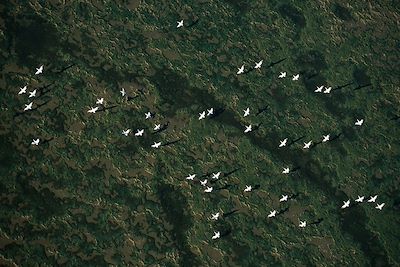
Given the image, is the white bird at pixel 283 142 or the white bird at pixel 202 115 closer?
the white bird at pixel 202 115

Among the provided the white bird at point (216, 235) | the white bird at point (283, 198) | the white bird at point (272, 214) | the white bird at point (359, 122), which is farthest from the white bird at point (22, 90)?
the white bird at point (359, 122)

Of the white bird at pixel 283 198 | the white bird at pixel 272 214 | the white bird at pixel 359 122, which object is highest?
the white bird at pixel 359 122

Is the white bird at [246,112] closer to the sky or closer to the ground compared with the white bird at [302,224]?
closer to the sky

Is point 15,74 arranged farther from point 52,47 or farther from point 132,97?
point 132,97

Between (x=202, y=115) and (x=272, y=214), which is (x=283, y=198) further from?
(x=202, y=115)

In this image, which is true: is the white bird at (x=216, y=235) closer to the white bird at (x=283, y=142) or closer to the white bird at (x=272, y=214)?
the white bird at (x=272, y=214)

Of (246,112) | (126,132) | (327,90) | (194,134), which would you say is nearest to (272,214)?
(246,112)

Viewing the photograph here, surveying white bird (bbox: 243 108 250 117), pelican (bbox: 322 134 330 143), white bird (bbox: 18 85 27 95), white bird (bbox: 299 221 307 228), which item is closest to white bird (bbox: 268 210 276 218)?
white bird (bbox: 299 221 307 228)

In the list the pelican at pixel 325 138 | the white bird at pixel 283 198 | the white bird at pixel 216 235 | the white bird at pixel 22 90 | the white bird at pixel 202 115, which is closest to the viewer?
the white bird at pixel 216 235

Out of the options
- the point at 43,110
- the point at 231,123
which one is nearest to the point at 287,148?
the point at 231,123
